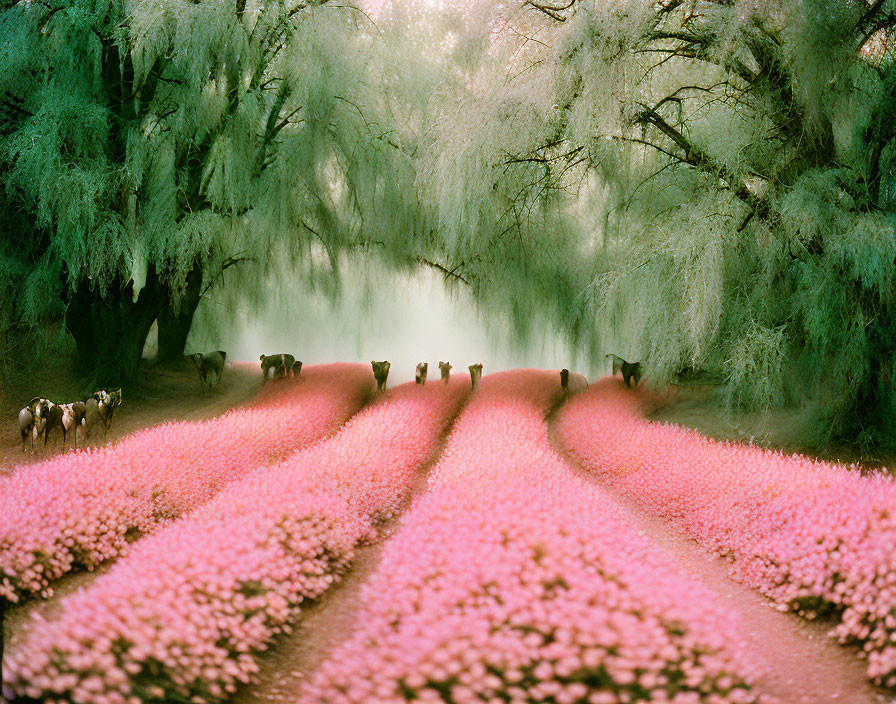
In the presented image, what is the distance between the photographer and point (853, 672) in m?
1.73

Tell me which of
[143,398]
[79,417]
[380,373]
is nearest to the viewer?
[79,417]

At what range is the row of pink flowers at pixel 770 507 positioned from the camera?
6.54 feet

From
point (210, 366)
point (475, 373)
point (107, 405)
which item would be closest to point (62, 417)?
point (107, 405)

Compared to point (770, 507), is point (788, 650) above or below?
below

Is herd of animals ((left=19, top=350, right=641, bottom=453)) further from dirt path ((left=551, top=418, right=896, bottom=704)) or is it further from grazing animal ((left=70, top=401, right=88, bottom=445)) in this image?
dirt path ((left=551, top=418, right=896, bottom=704))

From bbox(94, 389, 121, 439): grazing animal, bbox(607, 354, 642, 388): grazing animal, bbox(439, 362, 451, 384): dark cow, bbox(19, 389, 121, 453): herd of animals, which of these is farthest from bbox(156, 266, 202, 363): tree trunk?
bbox(607, 354, 642, 388): grazing animal

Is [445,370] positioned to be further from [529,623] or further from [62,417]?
[529,623]

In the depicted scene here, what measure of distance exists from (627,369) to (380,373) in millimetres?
2066

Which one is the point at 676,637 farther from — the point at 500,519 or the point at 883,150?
the point at 883,150

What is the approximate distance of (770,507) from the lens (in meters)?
2.78

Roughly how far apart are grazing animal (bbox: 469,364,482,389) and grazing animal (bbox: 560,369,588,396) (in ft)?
2.44

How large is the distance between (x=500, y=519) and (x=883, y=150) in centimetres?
374

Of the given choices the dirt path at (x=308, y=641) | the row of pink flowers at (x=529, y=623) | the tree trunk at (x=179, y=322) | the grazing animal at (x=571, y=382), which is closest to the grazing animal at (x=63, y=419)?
the tree trunk at (x=179, y=322)

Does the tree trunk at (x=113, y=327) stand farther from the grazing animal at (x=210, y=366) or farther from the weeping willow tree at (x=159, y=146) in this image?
the grazing animal at (x=210, y=366)
